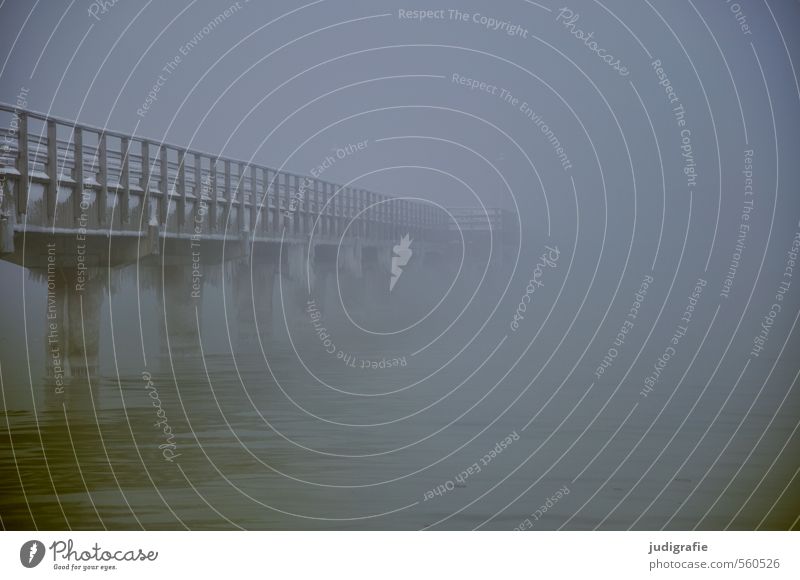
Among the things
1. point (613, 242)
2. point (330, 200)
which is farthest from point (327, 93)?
point (613, 242)

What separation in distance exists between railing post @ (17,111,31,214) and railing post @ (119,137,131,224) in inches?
106

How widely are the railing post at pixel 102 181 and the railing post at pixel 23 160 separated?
1945 mm

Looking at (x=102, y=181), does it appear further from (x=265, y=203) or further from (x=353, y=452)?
(x=265, y=203)

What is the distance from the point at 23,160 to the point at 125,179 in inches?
113

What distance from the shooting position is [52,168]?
A: 17.8 metres

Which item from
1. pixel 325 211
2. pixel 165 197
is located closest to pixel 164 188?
pixel 165 197

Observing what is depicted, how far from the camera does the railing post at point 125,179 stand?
20.0 m

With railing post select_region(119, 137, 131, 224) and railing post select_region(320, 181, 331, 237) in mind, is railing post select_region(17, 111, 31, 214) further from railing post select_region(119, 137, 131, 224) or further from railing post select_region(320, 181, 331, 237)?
railing post select_region(320, 181, 331, 237)

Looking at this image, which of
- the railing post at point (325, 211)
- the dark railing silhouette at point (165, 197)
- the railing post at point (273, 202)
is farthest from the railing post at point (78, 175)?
the railing post at point (325, 211)

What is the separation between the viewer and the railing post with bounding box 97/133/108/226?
63.1 feet

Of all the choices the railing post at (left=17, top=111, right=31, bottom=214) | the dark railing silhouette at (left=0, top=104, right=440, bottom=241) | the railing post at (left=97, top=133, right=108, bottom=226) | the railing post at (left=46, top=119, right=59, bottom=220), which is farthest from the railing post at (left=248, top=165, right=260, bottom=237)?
the railing post at (left=17, top=111, right=31, bottom=214)

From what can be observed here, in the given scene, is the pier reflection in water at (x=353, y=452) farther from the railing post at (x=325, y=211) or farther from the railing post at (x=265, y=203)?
the railing post at (x=325, y=211)

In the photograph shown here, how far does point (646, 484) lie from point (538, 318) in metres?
21.2

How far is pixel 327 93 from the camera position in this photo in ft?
52.1
